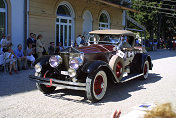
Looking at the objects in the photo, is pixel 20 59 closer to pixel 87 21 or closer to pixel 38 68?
pixel 38 68

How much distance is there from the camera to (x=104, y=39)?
750 centimetres

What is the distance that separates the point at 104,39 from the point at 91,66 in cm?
256

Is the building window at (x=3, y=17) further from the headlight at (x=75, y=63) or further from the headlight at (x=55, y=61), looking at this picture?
the headlight at (x=75, y=63)

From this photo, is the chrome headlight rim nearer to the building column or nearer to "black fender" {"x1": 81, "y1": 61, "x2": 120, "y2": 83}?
"black fender" {"x1": 81, "y1": 61, "x2": 120, "y2": 83}

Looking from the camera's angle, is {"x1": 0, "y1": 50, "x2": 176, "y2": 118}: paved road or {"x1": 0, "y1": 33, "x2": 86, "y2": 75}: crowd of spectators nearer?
{"x1": 0, "y1": 50, "x2": 176, "y2": 118}: paved road

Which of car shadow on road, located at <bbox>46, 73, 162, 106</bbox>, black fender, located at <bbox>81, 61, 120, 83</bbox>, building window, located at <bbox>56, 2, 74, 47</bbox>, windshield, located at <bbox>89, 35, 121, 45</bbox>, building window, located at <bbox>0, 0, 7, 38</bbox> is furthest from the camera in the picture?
building window, located at <bbox>56, 2, 74, 47</bbox>

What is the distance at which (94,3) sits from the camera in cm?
1856

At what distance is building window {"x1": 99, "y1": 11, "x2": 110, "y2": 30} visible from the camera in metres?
20.3

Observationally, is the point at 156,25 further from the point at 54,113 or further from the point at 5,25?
the point at 54,113

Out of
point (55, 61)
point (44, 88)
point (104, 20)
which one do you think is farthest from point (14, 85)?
point (104, 20)

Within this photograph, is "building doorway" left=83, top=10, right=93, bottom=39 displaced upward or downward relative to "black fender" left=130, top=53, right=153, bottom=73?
upward

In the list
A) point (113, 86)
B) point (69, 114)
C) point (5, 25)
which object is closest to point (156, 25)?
point (5, 25)

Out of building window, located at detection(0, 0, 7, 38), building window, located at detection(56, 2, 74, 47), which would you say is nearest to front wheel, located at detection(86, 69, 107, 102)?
building window, located at detection(0, 0, 7, 38)

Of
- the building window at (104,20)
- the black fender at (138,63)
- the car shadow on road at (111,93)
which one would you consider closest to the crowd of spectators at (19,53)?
the black fender at (138,63)
